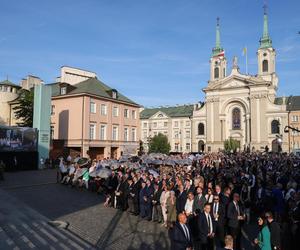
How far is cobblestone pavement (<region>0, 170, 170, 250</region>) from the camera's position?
10.5 meters

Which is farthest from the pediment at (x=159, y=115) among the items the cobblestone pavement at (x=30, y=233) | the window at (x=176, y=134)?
the cobblestone pavement at (x=30, y=233)

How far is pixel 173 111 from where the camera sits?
94.2 metres

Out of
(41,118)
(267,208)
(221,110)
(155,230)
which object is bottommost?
(155,230)

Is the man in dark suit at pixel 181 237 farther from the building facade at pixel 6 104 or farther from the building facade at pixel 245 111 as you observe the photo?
the building facade at pixel 245 111

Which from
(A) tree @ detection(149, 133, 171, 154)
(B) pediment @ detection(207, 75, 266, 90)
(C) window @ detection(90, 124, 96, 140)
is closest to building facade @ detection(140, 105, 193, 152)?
(B) pediment @ detection(207, 75, 266, 90)

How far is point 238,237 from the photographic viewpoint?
945 cm

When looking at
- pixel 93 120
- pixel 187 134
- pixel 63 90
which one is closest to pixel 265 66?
pixel 187 134

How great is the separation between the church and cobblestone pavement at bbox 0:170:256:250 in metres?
57.5

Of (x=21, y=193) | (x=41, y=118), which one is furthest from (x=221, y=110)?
(x=21, y=193)

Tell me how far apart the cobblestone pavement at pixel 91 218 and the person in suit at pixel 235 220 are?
2087mm

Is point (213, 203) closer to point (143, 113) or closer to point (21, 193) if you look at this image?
point (21, 193)

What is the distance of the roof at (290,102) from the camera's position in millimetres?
75875

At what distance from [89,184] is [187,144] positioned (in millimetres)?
69321

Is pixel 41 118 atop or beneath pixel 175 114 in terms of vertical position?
beneath
